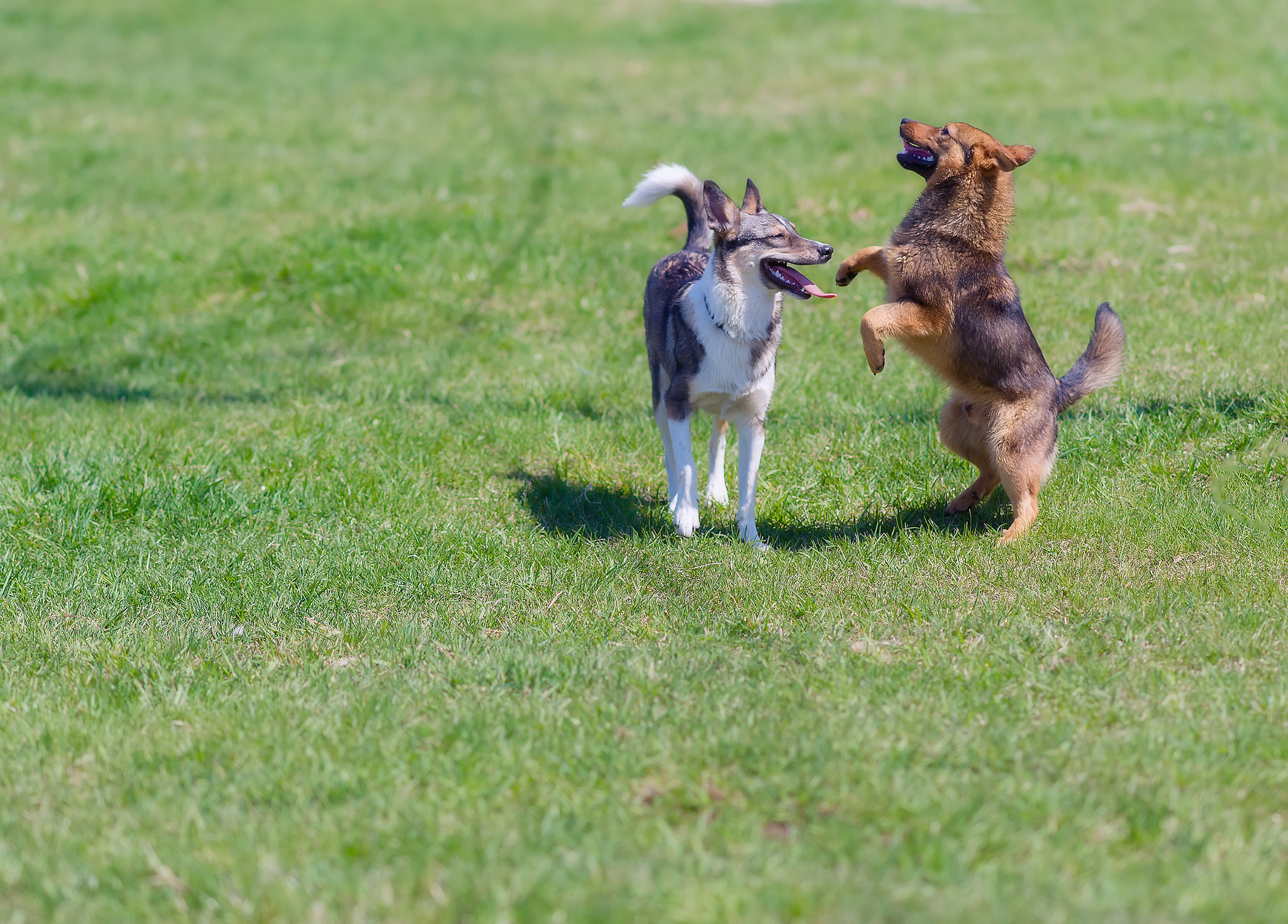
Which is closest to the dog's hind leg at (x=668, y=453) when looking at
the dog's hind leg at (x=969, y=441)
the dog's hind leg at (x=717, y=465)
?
the dog's hind leg at (x=717, y=465)

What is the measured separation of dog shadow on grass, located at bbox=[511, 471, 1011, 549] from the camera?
18.5ft

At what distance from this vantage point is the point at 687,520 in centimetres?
562

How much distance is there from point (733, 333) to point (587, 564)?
128 centimetres

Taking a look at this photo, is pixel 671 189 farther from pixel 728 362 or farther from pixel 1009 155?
pixel 1009 155

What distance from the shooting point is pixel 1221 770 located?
Result: 135 inches

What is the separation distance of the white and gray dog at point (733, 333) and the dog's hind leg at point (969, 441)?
87 centimetres

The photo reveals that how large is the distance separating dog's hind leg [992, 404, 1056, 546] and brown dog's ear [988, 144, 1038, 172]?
110 centimetres

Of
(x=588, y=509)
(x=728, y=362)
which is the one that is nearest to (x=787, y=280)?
(x=728, y=362)

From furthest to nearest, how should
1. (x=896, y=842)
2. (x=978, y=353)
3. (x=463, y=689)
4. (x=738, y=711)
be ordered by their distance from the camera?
(x=978, y=353)
(x=463, y=689)
(x=738, y=711)
(x=896, y=842)

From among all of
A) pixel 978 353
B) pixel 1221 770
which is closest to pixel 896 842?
pixel 1221 770

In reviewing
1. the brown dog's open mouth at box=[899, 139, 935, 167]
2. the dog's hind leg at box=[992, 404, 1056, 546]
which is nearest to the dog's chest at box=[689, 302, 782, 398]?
the brown dog's open mouth at box=[899, 139, 935, 167]

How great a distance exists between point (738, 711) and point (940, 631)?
104 cm

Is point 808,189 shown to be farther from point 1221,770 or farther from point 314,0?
point 314,0

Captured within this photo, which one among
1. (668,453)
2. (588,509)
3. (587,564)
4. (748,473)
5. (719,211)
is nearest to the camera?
(587,564)
